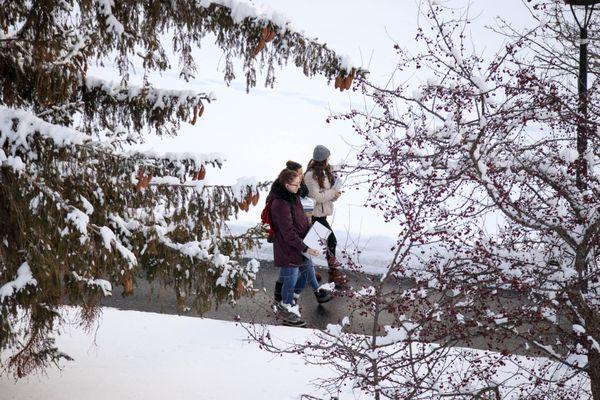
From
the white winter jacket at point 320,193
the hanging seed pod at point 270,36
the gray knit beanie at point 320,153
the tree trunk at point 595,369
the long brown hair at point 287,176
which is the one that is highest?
the hanging seed pod at point 270,36

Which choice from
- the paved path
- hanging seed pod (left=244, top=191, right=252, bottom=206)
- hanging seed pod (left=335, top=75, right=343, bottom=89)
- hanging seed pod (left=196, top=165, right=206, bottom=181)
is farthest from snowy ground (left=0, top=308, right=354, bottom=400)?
hanging seed pod (left=335, top=75, right=343, bottom=89)

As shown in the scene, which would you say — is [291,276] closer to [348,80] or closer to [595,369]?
[348,80]

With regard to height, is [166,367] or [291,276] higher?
[291,276]

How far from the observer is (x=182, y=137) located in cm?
2259

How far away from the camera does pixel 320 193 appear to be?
10750 mm

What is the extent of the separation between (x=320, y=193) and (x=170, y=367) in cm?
298

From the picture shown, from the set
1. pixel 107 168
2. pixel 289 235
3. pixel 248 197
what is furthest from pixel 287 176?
pixel 107 168

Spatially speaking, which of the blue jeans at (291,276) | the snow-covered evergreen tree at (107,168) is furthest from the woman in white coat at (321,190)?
the snow-covered evergreen tree at (107,168)

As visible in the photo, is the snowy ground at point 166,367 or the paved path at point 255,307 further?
the paved path at point 255,307

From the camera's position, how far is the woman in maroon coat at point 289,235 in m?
9.38

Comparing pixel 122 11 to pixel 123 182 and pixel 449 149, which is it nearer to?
pixel 123 182

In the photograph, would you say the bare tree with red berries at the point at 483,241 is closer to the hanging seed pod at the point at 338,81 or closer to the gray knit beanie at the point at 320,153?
the hanging seed pod at the point at 338,81

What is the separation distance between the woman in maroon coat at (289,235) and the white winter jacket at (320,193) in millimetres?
1040

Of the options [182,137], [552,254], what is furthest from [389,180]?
[182,137]
